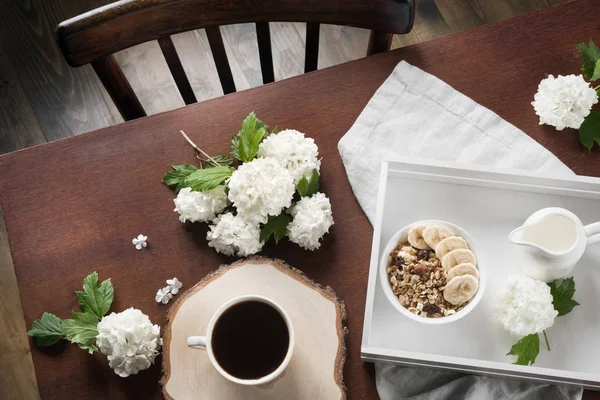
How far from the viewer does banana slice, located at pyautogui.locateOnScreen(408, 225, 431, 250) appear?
96 centimetres

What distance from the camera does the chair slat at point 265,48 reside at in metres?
1.15

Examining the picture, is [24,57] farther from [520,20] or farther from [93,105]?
[520,20]

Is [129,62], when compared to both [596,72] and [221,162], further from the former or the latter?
[596,72]

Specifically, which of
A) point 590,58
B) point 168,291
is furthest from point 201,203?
point 590,58

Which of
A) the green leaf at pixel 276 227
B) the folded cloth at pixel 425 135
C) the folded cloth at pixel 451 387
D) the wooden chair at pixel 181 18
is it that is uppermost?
the wooden chair at pixel 181 18

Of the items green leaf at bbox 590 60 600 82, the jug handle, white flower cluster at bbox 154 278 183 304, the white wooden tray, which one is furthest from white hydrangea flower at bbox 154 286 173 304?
green leaf at bbox 590 60 600 82

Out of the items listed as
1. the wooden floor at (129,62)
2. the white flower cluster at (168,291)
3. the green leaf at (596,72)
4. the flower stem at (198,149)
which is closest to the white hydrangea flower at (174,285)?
the white flower cluster at (168,291)

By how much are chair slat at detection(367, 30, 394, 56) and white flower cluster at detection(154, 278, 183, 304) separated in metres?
0.57

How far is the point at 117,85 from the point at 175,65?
114 mm

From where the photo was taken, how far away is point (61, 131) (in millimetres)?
1915

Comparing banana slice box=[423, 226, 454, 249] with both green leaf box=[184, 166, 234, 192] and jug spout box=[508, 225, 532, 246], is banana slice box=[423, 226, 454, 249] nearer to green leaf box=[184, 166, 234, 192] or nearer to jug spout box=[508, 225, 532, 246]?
jug spout box=[508, 225, 532, 246]

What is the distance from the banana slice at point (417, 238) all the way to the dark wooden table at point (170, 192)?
0.09 m

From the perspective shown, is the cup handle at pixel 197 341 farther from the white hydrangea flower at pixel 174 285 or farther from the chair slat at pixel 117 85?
the chair slat at pixel 117 85

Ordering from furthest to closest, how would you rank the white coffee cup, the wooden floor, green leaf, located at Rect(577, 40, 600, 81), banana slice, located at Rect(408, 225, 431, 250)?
the wooden floor < green leaf, located at Rect(577, 40, 600, 81) < banana slice, located at Rect(408, 225, 431, 250) < the white coffee cup
